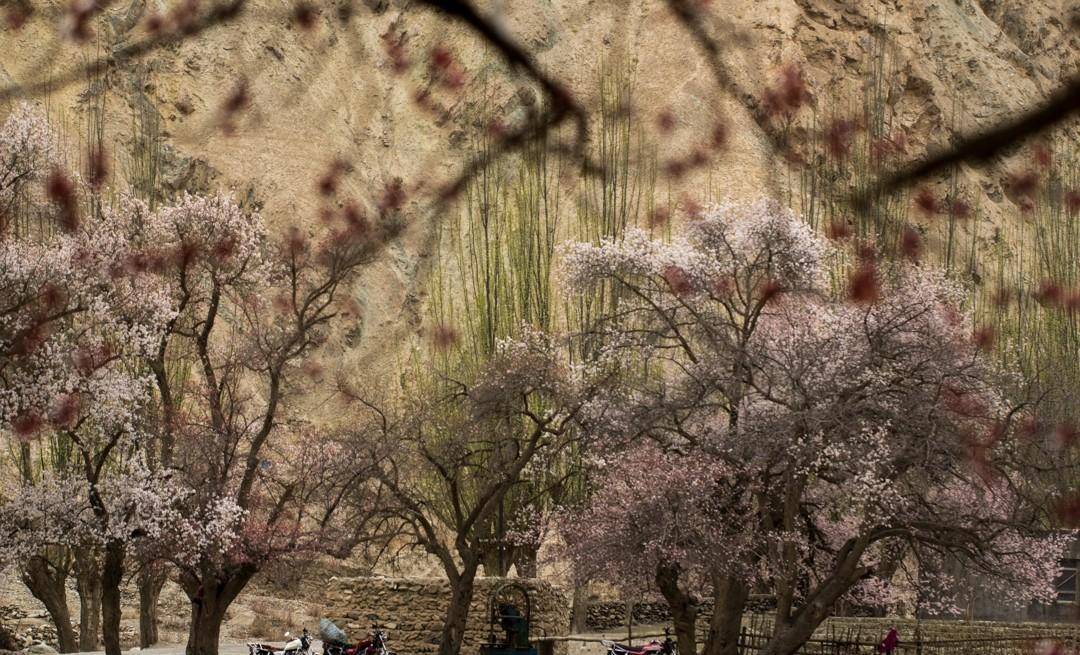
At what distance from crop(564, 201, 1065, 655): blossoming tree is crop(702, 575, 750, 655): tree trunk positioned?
0.03 m

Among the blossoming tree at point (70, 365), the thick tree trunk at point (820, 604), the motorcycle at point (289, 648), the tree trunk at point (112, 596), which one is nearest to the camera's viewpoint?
the thick tree trunk at point (820, 604)

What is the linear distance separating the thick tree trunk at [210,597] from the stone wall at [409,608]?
553cm

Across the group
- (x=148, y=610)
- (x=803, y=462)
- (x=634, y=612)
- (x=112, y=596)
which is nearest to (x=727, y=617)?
(x=803, y=462)

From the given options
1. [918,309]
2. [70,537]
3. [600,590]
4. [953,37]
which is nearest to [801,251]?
[918,309]

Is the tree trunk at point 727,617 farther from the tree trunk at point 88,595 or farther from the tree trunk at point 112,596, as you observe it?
the tree trunk at point 88,595

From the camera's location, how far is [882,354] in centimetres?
1767

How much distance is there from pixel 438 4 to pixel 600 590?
124ft

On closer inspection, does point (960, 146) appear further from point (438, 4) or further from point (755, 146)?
point (755, 146)

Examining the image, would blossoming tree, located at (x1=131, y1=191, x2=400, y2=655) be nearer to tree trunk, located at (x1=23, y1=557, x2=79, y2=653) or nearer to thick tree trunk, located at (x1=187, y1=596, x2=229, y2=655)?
thick tree trunk, located at (x1=187, y1=596, x2=229, y2=655)

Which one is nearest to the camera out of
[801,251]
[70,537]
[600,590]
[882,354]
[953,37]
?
[882,354]

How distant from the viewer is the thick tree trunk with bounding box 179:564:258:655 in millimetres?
20578

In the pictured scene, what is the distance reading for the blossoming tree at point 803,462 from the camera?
16.3 meters

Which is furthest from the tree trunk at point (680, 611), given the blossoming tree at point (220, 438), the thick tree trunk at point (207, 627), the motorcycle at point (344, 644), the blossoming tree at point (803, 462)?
the thick tree trunk at point (207, 627)

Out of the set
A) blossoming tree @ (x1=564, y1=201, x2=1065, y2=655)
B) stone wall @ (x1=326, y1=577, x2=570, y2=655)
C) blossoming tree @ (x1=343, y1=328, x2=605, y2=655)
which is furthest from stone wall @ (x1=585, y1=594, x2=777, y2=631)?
blossoming tree @ (x1=564, y1=201, x2=1065, y2=655)
